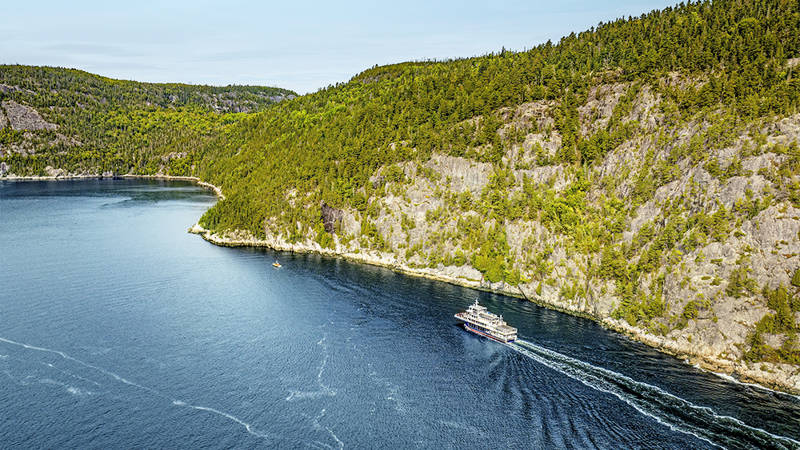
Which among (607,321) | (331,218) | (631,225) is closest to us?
(607,321)

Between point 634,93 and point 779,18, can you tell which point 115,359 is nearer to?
point 634,93

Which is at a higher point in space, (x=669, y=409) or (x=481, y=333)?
(x=481, y=333)

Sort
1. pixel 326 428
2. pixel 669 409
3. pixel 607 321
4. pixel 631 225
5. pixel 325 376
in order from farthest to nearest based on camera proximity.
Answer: pixel 631 225
pixel 607 321
pixel 325 376
pixel 669 409
pixel 326 428

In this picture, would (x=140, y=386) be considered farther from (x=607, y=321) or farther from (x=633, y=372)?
(x=607, y=321)

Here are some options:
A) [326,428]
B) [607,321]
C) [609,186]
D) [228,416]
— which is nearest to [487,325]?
[607,321]

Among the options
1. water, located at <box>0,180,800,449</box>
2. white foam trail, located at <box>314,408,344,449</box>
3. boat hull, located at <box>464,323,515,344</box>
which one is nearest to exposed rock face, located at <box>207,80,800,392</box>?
water, located at <box>0,180,800,449</box>

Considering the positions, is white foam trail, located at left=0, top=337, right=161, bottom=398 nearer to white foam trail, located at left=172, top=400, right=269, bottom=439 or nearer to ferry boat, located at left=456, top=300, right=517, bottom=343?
white foam trail, located at left=172, top=400, right=269, bottom=439

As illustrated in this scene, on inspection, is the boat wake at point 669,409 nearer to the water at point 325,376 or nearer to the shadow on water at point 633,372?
the shadow on water at point 633,372
